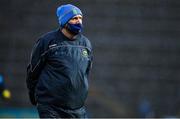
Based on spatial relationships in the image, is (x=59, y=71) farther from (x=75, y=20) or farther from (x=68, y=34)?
(x=75, y=20)

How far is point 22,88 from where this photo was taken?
1200cm

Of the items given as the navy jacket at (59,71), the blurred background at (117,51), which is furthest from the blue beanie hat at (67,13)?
the blurred background at (117,51)

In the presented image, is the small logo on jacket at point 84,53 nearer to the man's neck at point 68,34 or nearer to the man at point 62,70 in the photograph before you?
the man at point 62,70

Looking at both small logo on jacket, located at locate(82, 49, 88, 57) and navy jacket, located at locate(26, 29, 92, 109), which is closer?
navy jacket, located at locate(26, 29, 92, 109)

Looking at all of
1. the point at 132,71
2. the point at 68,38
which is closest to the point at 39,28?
the point at 132,71

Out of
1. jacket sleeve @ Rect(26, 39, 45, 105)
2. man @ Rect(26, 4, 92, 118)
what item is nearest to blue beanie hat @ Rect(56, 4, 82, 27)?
man @ Rect(26, 4, 92, 118)

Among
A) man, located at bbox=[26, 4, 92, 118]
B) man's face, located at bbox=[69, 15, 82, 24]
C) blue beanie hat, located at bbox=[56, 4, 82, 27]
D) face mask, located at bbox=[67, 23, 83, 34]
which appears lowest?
man, located at bbox=[26, 4, 92, 118]

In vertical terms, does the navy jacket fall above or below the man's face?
below

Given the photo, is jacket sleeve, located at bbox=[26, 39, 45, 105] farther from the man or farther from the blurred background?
the blurred background

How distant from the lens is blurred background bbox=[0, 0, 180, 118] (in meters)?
11.9

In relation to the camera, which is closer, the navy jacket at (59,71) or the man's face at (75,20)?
the navy jacket at (59,71)

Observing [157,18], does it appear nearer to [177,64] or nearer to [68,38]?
[177,64]

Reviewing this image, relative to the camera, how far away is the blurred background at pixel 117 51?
11867mm

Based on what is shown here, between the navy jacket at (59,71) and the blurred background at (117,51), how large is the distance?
22.0ft
